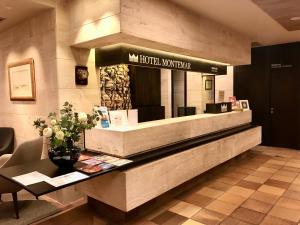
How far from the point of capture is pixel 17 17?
367 centimetres

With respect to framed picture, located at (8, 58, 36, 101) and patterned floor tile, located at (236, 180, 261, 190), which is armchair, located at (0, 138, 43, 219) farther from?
patterned floor tile, located at (236, 180, 261, 190)

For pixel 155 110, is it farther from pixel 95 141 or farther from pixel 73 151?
pixel 73 151

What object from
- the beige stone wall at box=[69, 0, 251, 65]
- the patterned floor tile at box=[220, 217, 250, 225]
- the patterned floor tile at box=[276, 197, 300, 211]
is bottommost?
the patterned floor tile at box=[220, 217, 250, 225]

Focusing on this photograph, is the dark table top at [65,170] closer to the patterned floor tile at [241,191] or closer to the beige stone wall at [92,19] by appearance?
the patterned floor tile at [241,191]

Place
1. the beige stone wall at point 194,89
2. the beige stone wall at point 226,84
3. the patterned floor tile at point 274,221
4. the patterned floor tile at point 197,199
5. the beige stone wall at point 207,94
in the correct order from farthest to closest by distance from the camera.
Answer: the beige stone wall at point 226,84, the beige stone wall at point 207,94, the beige stone wall at point 194,89, the patterned floor tile at point 197,199, the patterned floor tile at point 274,221

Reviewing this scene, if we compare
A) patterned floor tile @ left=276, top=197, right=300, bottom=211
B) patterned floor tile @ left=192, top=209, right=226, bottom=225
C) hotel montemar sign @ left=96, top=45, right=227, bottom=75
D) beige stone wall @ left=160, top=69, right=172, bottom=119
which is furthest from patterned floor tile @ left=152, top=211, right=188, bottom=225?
beige stone wall @ left=160, top=69, right=172, bottom=119

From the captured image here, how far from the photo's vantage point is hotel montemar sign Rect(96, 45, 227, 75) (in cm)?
342

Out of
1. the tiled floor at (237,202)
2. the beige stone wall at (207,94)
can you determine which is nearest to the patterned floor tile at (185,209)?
the tiled floor at (237,202)

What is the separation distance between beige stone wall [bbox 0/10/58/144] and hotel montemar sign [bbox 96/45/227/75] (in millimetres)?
683

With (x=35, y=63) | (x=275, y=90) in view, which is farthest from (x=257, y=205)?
(x=275, y=90)

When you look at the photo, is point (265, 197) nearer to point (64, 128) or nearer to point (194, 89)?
point (64, 128)

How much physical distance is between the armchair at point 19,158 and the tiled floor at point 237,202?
22.6 inches

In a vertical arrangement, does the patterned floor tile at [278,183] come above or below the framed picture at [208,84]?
below

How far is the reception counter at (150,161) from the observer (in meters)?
2.77
